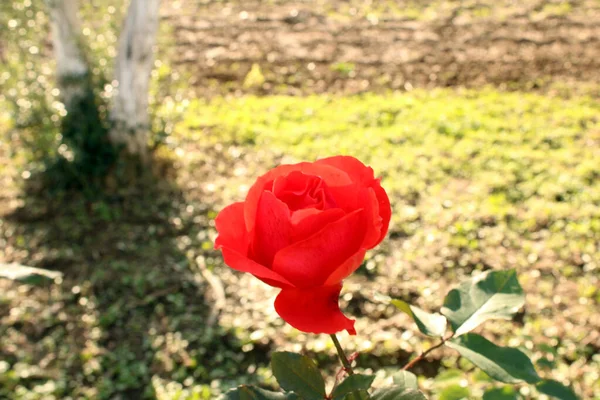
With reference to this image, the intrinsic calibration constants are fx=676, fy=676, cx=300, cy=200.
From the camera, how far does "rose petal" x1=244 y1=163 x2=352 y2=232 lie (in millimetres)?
632

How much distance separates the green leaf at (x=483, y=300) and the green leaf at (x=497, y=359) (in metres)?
0.02

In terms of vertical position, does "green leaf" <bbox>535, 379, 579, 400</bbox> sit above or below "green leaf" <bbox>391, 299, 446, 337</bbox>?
below

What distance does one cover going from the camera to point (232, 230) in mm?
650

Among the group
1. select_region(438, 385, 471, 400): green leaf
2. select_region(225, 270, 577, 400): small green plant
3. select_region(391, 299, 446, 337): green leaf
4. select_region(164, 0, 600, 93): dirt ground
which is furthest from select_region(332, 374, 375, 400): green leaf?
select_region(164, 0, 600, 93): dirt ground

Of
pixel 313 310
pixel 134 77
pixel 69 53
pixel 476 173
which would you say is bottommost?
pixel 476 173

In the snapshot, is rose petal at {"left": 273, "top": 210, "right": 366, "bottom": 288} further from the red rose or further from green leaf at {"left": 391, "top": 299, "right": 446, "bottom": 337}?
green leaf at {"left": 391, "top": 299, "right": 446, "bottom": 337}

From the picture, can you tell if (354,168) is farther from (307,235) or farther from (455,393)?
(455,393)

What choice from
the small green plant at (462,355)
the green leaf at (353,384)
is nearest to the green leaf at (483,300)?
the small green plant at (462,355)

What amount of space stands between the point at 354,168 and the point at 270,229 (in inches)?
4.5

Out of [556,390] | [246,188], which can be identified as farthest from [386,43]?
[556,390]

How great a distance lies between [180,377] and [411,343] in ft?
3.19

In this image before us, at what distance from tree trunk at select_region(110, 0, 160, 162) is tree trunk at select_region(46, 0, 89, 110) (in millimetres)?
208

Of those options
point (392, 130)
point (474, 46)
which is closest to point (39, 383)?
point (392, 130)

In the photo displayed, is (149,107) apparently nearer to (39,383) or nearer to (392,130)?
(392,130)
